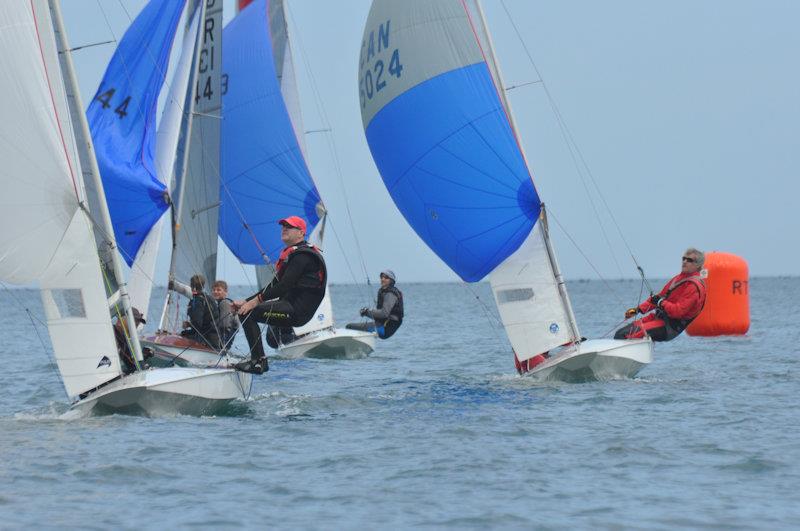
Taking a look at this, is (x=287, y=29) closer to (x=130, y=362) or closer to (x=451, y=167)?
(x=451, y=167)

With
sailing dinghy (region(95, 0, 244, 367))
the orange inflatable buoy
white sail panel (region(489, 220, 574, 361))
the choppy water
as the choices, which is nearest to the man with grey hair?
the choppy water

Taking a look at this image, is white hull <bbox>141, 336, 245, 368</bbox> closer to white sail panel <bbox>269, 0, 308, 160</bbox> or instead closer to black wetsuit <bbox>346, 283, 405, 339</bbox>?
black wetsuit <bbox>346, 283, 405, 339</bbox>

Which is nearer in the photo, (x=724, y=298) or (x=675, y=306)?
(x=675, y=306)

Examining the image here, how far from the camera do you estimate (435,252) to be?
49.8ft

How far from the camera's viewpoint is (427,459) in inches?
356

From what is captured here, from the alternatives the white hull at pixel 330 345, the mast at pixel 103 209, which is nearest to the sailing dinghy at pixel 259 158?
the white hull at pixel 330 345

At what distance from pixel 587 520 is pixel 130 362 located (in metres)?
5.41

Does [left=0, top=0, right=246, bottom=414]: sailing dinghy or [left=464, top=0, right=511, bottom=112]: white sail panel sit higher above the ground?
[left=464, top=0, right=511, bottom=112]: white sail panel

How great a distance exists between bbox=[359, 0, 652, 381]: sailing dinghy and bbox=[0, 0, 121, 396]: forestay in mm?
4921

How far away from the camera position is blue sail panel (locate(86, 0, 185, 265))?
57.0 feet

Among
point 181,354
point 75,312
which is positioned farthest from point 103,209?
point 181,354

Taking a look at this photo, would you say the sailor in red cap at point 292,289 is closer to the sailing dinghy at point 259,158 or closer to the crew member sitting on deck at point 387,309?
the crew member sitting on deck at point 387,309

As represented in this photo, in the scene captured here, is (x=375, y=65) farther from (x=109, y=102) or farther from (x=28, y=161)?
(x=28, y=161)

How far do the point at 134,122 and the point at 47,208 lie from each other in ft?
25.5
